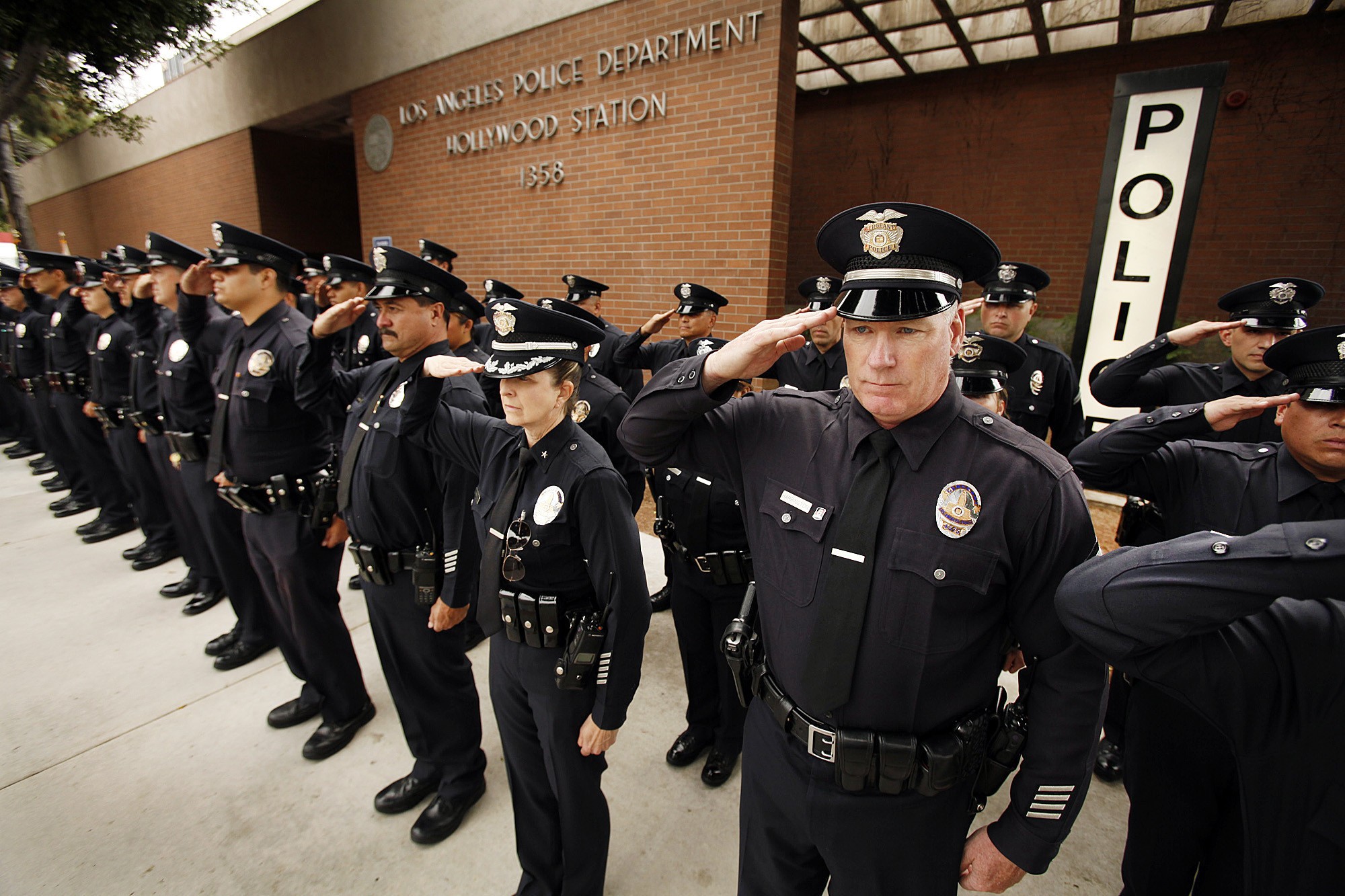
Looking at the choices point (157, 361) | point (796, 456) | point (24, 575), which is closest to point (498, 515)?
point (796, 456)

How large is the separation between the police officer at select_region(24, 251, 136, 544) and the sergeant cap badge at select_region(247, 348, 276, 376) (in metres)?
4.28

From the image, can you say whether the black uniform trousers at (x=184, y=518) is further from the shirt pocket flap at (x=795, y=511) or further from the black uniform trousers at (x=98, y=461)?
the shirt pocket flap at (x=795, y=511)

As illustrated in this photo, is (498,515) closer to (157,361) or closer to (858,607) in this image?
(858,607)

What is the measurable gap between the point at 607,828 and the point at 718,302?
139 inches

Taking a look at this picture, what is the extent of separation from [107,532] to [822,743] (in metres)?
7.14

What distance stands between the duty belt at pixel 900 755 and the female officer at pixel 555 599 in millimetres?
778

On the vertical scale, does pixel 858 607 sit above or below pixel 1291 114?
below

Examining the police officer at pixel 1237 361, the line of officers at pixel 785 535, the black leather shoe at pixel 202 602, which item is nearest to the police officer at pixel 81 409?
the black leather shoe at pixel 202 602

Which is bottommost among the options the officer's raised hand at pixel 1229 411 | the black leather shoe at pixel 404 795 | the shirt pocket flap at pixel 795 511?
the black leather shoe at pixel 404 795

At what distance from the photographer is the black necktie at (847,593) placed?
4.26ft

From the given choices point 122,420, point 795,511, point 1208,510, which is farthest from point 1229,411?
point 122,420

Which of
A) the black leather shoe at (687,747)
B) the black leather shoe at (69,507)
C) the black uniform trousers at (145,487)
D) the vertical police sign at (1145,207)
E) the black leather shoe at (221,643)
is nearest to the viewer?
the black leather shoe at (687,747)

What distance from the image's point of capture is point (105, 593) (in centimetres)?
462

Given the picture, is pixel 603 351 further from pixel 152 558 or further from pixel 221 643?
pixel 152 558
